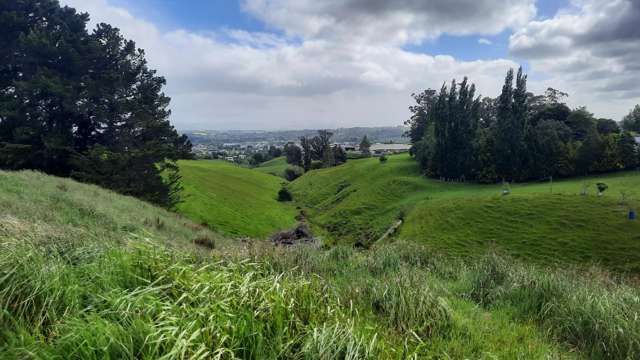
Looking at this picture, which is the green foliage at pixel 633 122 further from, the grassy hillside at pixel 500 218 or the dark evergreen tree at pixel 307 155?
the dark evergreen tree at pixel 307 155

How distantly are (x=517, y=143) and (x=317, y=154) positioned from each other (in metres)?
63.4

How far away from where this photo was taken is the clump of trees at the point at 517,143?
44469 mm

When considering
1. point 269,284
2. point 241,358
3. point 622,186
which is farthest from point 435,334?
point 622,186

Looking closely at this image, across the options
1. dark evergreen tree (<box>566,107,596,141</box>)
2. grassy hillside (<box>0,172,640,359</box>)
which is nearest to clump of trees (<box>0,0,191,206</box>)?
grassy hillside (<box>0,172,640,359</box>)

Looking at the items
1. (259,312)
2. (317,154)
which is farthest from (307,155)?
(259,312)

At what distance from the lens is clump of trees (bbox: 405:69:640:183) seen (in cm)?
4447

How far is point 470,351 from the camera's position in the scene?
189 inches

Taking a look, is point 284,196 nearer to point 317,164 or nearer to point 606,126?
point 317,164

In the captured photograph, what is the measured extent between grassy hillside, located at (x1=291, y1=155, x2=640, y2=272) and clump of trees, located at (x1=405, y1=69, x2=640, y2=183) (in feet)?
9.23

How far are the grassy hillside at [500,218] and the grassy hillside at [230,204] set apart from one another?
6.89 metres

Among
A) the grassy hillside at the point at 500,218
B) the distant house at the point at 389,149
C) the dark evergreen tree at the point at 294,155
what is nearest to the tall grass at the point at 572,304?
the grassy hillside at the point at 500,218

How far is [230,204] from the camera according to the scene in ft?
148

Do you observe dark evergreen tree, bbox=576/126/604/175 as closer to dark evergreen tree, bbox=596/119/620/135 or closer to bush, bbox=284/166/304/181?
dark evergreen tree, bbox=596/119/620/135

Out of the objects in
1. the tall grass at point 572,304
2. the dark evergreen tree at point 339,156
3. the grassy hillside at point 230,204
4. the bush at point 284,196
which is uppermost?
the tall grass at point 572,304
